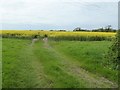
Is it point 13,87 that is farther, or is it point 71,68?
point 71,68

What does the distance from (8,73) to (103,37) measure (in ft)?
165

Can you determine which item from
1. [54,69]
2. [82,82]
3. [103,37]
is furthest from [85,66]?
[103,37]

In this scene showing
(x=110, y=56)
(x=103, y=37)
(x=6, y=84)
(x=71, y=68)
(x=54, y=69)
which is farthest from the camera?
(x=103, y=37)

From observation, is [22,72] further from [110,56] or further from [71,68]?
[110,56]

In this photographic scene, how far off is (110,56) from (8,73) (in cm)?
588

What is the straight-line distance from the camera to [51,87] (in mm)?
13250

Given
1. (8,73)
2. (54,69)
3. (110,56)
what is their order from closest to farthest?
(110,56) → (8,73) → (54,69)

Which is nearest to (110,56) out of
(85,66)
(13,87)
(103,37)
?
(13,87)

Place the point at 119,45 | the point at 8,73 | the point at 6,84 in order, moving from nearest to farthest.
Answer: the point at 119,45 → the point at 6,84 → the point at 8,73

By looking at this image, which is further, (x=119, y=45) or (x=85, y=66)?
(x=85, y=66)

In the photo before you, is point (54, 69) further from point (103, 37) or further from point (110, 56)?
point (103, 37)

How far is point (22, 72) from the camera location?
55.1 feet

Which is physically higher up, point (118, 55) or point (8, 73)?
point (118, 55)

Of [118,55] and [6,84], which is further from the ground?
[118,55]
